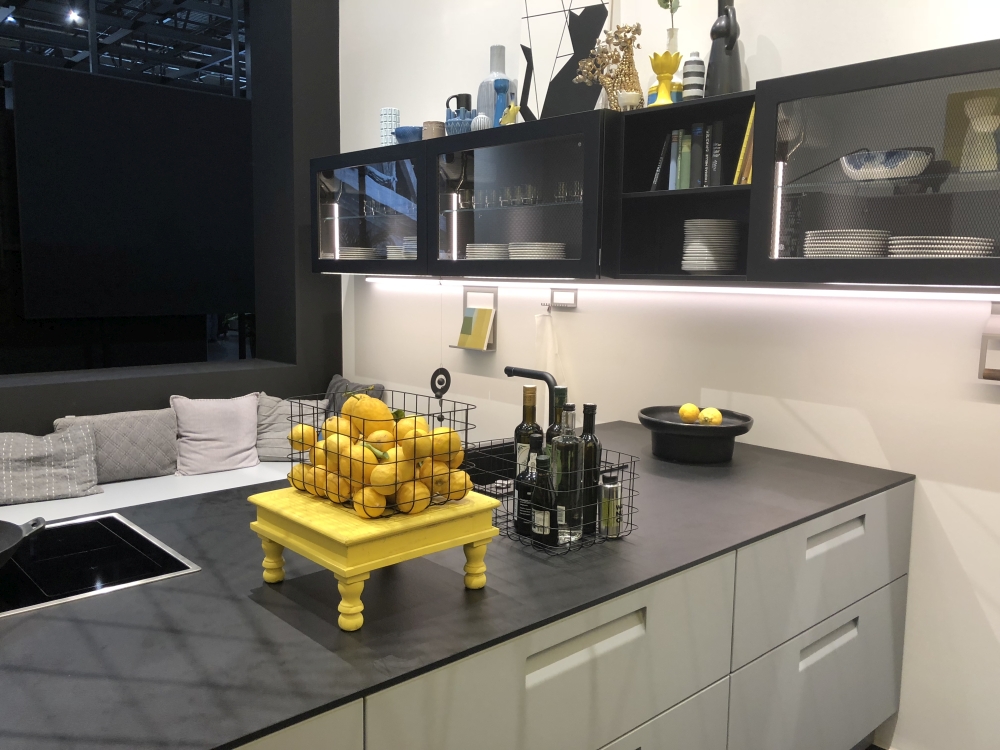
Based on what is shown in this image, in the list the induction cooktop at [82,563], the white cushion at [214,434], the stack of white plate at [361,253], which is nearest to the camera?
the induction cooktop at [82,563]

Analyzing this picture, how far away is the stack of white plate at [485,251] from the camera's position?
2889mm

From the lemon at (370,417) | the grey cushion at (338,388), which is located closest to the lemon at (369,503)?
the lemon at (370,417)

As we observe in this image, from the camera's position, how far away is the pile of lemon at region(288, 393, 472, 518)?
1247mm

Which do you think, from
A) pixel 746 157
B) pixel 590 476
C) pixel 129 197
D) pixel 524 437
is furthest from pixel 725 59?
pixel 129 197

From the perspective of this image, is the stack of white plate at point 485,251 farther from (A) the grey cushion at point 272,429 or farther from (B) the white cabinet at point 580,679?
(B) the white cabinet at point 580,679

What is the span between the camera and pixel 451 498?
135 centimetres

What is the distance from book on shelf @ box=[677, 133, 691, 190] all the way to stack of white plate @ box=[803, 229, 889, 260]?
1.60 feet

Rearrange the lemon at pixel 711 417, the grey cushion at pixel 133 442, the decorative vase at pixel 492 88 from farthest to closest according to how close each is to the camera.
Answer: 1. the grey cushion at pixel 133 442
2. the decorative vase at pixel 492 88
3. the lemon at pixel 711 417

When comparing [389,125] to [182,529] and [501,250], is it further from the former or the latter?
[182,529]

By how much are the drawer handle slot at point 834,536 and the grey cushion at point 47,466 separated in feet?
9.54

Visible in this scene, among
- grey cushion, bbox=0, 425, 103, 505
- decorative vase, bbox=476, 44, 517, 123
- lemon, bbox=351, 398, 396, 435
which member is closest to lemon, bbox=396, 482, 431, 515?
lemon, bbox=351, 398, 396, 435

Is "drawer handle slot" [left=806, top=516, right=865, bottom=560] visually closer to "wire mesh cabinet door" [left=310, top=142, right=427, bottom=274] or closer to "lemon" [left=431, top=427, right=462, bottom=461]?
"lemon" [left=431, top=427, right=462, bottom=461]

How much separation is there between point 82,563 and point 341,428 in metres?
0.61

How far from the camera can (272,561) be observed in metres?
1.39
